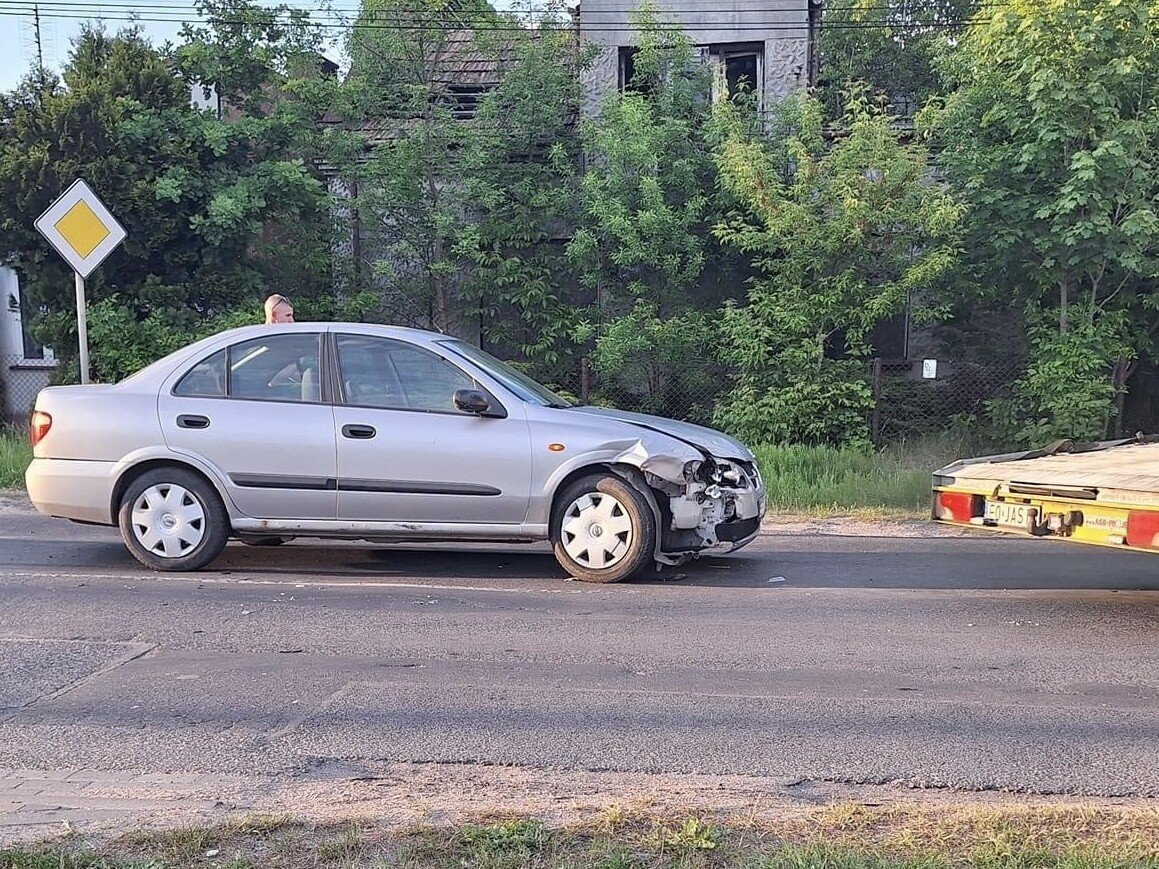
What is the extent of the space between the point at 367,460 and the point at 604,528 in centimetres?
165

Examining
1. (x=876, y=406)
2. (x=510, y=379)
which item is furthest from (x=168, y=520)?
(x=876, y=406)

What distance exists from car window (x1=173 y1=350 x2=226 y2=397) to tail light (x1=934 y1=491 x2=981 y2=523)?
4873mm

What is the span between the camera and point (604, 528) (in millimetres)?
7176

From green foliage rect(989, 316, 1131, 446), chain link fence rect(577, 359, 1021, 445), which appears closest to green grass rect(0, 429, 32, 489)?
chain link fence rect(577, 359, 1021, 445)

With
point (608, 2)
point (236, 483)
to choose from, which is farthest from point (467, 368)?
point (608, 2)

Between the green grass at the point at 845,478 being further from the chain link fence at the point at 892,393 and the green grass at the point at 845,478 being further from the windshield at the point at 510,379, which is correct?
the windshield at the point at 510,379

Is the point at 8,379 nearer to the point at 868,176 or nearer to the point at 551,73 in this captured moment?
the point at 551,73

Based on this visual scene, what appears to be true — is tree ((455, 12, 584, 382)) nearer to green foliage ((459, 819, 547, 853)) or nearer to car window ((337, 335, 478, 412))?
car window ((337, 335, 478, 412))

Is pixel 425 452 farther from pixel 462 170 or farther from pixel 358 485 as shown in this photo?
pixel 462 170

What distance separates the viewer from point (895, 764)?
4.15 m

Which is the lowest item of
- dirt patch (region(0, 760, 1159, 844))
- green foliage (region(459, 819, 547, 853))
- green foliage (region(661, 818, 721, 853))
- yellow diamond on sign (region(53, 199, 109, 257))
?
dirt patch (region(0, 760, 1159, 844))

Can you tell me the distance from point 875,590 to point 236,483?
436 cm

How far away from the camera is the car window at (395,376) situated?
24.3 feet

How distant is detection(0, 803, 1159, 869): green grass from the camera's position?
3180 millimetres
